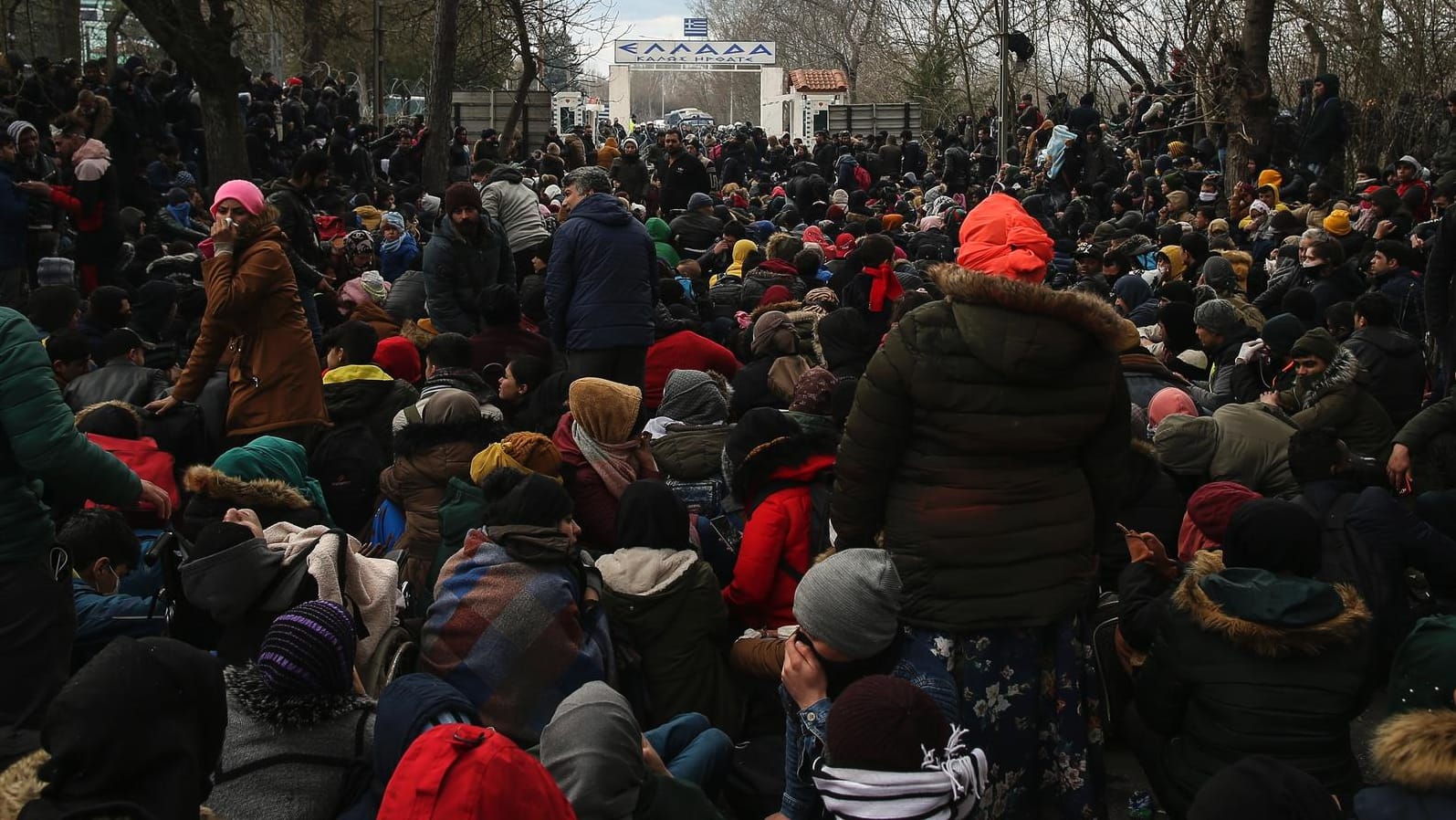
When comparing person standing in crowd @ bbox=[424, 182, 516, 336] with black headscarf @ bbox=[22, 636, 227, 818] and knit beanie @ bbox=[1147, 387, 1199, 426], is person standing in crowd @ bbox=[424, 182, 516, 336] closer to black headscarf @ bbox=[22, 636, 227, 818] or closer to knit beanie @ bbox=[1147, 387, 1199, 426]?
knit beanie @ bbox=[1147, 387, 1199, 426]

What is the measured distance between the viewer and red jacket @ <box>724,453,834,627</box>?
14.8 ft

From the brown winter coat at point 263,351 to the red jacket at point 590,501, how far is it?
1.34 m

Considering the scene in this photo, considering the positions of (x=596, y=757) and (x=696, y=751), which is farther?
(x=696, y=751)

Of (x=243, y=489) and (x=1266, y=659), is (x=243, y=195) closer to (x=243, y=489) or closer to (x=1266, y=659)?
(x=243, y=489)

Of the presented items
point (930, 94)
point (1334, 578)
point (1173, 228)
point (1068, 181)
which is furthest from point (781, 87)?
point (1334, 578)

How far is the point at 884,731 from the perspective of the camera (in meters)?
2.72

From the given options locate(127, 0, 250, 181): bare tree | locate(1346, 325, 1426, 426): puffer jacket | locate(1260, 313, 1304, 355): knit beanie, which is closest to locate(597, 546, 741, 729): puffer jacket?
locate(1260, 313, 1304, 355): knit beanie

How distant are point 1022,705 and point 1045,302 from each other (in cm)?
98

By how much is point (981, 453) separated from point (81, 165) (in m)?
10.8

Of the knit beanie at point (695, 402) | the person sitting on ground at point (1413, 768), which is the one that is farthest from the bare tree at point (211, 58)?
the person sitting on ground at point (1413, 768)

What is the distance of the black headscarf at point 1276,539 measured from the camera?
3.63m

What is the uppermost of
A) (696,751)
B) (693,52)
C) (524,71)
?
(693,52)

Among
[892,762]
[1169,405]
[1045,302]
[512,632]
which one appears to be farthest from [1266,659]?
[1169,405]

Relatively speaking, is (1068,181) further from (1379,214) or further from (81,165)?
(81,165)
